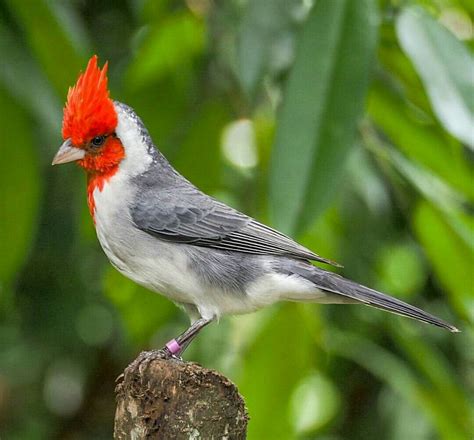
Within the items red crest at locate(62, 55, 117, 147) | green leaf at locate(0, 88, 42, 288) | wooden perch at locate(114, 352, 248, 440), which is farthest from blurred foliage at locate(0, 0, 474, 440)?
wooden perch at locate(114, 352, 248, 440)

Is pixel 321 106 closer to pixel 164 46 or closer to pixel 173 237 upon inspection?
pixel 173 237

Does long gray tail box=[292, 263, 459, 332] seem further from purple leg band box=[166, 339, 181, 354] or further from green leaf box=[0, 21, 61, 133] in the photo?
green leaf box=[0, 21, 61, 133]

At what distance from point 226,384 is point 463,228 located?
47.3 inches

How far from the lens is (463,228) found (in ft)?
11.0

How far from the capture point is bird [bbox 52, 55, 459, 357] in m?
A: 3.25

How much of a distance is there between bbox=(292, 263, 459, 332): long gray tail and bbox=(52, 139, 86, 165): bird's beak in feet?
2.50

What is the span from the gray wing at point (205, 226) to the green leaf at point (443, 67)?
626mm

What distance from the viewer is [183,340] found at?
126 inches

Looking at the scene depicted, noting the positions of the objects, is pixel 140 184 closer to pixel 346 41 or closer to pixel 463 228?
pixel 346 41

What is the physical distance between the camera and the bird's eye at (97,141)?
3352 millimetres

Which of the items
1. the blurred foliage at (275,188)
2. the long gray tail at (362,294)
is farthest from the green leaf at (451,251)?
the long gray tail at (362,294)

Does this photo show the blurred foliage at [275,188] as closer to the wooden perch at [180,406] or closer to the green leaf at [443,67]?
the green leaf at [443,67]

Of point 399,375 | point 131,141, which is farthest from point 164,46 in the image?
point 399,375

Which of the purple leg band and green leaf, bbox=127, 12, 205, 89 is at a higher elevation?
green leaf, bbox=127, 12, 205, 89
